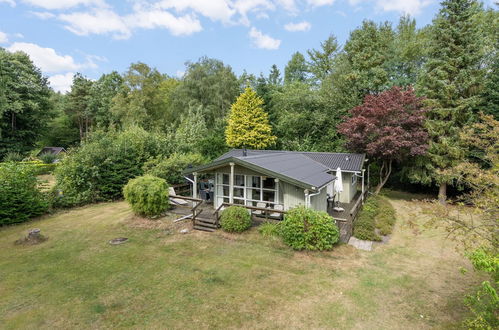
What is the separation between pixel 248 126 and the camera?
976 inches

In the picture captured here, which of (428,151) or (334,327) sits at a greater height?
(428,151)

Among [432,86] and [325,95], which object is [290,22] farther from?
[432,86]

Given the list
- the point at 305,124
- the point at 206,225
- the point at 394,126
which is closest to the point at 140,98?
the point at 305,124

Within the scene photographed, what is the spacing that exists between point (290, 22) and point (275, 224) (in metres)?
17.2

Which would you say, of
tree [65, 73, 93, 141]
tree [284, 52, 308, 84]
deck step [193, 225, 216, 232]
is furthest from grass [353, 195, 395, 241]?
tree [65, 73, 93, 141]

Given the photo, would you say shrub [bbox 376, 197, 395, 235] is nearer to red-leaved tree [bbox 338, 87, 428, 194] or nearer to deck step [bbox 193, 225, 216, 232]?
red-leaved tree [bbox 338, 87, 428, 194]

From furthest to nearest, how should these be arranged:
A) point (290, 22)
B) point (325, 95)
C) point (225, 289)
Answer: point (325, 95)
point (290, 22)
point (225, 289)

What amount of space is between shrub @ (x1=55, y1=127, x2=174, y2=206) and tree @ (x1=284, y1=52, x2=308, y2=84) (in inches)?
1247

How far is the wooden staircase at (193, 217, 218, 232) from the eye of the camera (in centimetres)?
1035

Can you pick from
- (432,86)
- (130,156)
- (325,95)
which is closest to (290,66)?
(325,95)

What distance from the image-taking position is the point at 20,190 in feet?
37.8

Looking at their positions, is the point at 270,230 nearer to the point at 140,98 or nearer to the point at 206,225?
the point at 206,225

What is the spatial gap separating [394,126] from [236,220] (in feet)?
40.4

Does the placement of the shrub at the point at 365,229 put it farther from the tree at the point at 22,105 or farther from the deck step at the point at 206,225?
the tree at the point at 22,105
